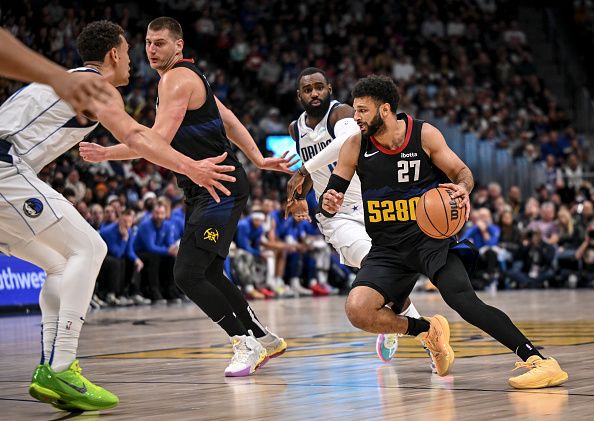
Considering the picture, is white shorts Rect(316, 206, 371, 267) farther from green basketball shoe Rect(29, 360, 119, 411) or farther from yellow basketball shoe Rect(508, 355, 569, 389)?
green basketball shoe Rect(29, 360, 119, 411)

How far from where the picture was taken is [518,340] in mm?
6410

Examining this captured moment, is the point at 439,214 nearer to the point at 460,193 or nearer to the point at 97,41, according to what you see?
the point at 460,193

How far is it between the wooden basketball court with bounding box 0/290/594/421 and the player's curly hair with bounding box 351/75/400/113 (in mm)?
1804

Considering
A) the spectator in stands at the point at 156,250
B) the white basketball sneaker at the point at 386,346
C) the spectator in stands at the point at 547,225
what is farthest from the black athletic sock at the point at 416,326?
the spectator in stands at the point at 547,225

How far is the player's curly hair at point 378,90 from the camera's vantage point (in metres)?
6.98

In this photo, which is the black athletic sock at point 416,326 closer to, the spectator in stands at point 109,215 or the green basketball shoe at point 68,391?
the green basketball shoe at point 68,391

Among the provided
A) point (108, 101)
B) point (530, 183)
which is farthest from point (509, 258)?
point (108, 101)

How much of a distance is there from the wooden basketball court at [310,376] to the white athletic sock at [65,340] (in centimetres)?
28

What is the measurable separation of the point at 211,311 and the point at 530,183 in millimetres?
18562

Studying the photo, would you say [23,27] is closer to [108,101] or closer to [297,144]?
[297,144]

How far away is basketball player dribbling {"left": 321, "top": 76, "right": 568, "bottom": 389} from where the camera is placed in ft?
22.4

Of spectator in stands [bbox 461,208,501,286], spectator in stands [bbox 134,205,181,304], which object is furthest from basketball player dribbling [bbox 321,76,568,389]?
spectator in stands [bbox 461,208,501,286]

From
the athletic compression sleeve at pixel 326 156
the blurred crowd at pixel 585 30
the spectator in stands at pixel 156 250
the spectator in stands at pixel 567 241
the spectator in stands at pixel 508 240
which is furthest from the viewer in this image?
the blurred crowd at pixel 585 30

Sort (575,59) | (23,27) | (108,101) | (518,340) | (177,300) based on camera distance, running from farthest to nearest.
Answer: (575,59) → (23,27) → (177,300) → (518,340) → (108,101)
